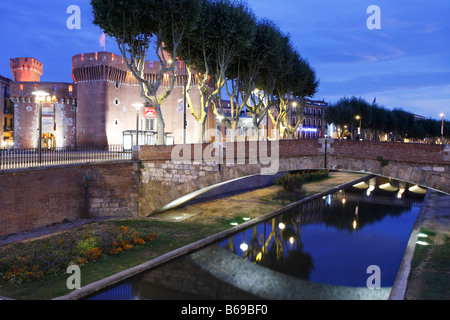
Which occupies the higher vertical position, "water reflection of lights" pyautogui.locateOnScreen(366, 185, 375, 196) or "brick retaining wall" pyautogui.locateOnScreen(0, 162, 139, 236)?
"brick retaining wall" pyautogui.locateOnScreen(0, 162, 139, 236)

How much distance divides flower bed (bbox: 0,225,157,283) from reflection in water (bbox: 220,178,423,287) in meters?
4.78

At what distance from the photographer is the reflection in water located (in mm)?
14393

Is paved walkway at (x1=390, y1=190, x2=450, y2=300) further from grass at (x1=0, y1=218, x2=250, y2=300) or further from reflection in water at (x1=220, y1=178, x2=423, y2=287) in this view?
grass at (x1=0, y1=218, x2=250, y2=300)

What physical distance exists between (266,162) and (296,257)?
487 centimetres

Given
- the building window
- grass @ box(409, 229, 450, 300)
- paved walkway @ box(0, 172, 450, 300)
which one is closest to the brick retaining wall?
paved walkway @ box(0, 172, 450, 300)

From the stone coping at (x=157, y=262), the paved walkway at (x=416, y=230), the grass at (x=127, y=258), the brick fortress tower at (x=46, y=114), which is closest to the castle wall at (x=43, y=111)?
the brick fortress tower at (x=46, y=114)

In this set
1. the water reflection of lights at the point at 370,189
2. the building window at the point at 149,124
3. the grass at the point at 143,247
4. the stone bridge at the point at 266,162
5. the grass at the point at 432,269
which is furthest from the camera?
the building window at the point at 149,124

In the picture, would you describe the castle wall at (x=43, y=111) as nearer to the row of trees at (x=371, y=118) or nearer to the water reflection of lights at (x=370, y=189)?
the water reflection of lights at (x=370, y=189)

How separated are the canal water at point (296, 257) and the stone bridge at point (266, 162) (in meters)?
3.77

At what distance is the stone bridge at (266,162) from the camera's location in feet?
46.6

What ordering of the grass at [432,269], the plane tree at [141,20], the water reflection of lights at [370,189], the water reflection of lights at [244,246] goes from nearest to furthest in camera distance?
1. the grass at [432,269]
2. the water reflection of lights at [244,246]
3. the plane tree at [141,20]
4. the water reflection of lights at [370,189]

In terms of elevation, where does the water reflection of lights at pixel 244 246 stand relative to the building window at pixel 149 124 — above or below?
below

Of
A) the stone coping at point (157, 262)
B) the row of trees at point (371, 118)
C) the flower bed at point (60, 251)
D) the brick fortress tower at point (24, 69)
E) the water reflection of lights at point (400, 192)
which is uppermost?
the brick fortress tower at point (24, 69)
